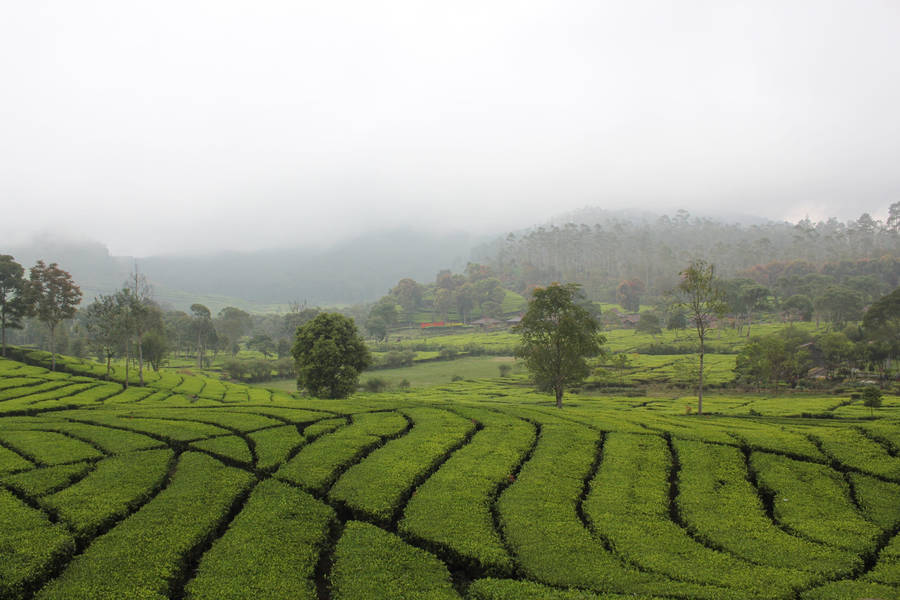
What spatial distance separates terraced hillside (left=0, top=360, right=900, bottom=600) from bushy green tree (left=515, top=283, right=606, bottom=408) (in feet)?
47.0

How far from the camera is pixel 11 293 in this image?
158 feet

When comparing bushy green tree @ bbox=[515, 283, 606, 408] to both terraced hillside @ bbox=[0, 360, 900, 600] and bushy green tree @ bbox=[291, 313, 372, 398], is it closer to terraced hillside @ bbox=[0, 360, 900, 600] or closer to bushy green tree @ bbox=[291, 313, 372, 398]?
terraced hillside @ bbox=[0, 360, 900, 600]

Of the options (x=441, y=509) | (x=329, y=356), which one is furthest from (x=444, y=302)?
(x=441, y=509)

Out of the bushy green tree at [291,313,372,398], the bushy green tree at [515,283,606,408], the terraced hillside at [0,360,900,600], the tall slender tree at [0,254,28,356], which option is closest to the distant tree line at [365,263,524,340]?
the tall slender tree at [0,254,28,356]

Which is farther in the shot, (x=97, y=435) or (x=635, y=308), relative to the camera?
(x=635, y=308)

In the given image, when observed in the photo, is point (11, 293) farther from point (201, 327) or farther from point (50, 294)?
point (201, 327)

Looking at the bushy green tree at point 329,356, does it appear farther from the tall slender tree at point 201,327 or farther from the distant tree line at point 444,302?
the distant tree line at point 444,302

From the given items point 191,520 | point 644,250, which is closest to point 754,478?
point 191,520

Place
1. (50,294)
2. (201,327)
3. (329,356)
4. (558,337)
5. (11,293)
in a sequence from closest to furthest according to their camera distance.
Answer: (558,337), (329,356), (50,294), (11,293), (201,327)

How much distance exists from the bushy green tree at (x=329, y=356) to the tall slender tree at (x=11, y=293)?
34.2 metres

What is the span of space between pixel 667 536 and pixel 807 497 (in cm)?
646

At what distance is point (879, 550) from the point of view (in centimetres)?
1184

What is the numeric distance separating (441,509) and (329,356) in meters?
26.3

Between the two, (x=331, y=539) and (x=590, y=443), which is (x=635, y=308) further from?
(x=331, y=539)
